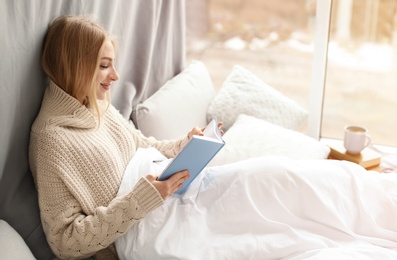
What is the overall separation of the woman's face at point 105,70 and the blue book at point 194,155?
32cm

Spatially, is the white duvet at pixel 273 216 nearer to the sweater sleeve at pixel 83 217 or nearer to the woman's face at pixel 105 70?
the sweater sleeve at pixel 83 217

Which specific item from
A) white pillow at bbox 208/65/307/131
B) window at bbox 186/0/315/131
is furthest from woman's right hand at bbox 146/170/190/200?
window at bbox 186/0/315/131

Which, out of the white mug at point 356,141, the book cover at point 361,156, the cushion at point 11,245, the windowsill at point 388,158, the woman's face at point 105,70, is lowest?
the windowsill at point 388,158

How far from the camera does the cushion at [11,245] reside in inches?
52.5

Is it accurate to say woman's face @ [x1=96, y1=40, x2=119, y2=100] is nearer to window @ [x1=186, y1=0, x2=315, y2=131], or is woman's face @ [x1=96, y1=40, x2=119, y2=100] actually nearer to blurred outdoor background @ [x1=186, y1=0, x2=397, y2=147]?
blurred outdoor background @ [x1=186, y1=0, x2=397, y2=147]

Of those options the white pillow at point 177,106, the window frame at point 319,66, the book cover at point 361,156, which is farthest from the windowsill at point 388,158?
the white pillow at point 177,106

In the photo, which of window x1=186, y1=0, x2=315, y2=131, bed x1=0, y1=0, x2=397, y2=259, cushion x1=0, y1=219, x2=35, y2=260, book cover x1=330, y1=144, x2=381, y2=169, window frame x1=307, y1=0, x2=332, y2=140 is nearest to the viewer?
cushion x1=0, y1=219, x2=35, y2=260

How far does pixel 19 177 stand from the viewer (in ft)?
5.01

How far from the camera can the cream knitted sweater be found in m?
1.45

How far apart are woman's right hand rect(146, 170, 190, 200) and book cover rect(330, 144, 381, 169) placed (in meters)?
0.98

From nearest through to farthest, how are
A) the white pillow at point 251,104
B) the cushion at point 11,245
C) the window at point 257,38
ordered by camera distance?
the cushion at point 11,245, the white pillow at point 251,104, the window at point 257,38

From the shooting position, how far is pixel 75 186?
1475 mm

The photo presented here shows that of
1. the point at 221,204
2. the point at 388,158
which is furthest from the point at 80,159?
the point at 388,158

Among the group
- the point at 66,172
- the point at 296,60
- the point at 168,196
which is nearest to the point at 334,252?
the point at 168,196
